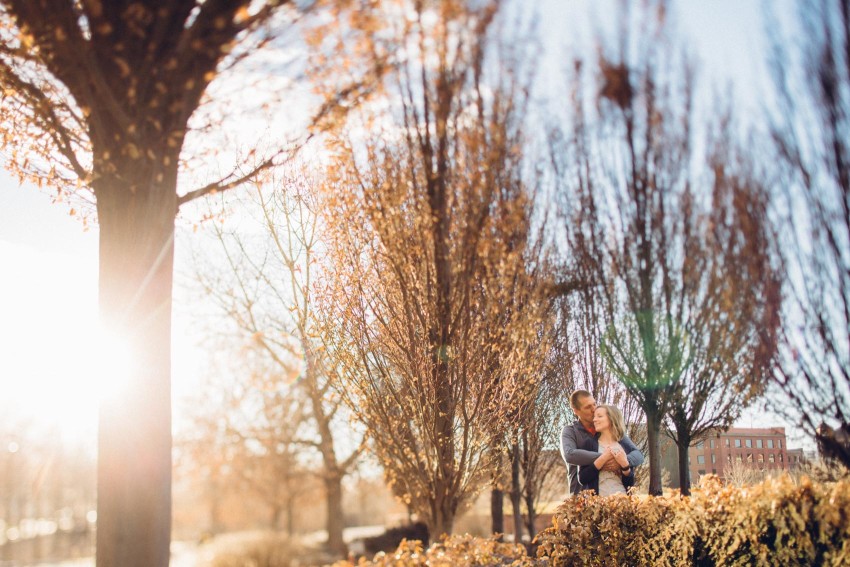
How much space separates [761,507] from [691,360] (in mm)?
2209

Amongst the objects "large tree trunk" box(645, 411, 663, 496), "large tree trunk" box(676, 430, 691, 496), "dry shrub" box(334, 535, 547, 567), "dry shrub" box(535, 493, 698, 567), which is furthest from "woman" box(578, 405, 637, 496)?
"dry shrub" box(334, 535, 547, 567)

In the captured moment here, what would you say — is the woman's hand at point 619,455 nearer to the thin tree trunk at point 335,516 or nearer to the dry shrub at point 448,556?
the dry shrub at point 448,556

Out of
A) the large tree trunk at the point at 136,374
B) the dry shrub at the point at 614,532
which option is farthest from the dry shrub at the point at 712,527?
the large tree trunk at the point at 136,374

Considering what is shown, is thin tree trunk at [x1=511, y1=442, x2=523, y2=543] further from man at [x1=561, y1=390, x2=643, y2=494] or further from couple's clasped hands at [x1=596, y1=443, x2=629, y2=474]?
couple's clasped hands at [x1=596, y1=443, x2=629, y2=474]

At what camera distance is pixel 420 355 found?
229 inches

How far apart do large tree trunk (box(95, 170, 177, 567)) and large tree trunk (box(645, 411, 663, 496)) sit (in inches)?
170

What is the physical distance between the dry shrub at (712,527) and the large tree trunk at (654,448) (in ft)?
3.31

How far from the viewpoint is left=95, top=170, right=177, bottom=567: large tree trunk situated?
155 inches

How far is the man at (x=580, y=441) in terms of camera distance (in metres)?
6.34

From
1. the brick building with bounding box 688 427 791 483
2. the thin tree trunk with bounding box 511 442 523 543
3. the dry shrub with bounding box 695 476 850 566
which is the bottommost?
the thin tree trunk with bounding box 511 442 523 543

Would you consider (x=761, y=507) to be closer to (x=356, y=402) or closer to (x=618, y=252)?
(x=618, y=252)

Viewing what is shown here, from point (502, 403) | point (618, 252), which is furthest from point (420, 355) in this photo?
point (618, 252)

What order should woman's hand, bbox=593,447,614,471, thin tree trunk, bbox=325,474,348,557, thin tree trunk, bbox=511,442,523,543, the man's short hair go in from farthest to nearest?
1. thin tree trunk, bbox=325,474,348,557
2. thin tree trunk, bbox=511,442,523,543
3. the man's short hair
4. woman's hand, bbox=593,447,614,471

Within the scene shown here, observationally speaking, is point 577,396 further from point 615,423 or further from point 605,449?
point 605,449
